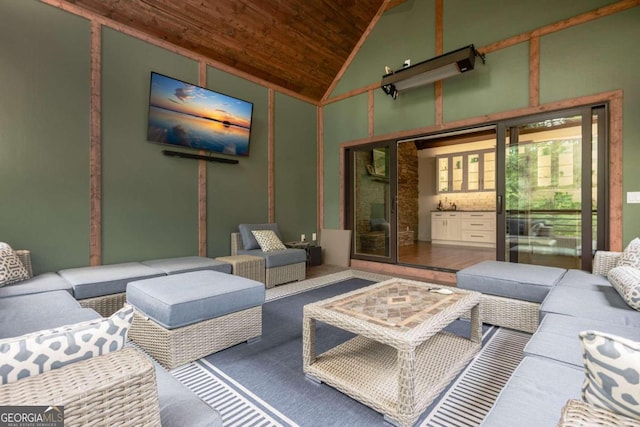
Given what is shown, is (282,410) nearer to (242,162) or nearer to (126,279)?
(126,279)

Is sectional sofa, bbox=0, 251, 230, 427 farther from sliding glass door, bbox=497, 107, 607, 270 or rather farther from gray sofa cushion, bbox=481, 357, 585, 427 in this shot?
sliding glass door, bbox=497, 107, 607, 270

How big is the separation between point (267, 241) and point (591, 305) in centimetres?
364

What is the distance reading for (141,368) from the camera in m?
0.79

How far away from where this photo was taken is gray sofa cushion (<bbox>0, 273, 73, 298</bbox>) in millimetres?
2371

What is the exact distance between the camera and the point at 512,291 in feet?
8.70

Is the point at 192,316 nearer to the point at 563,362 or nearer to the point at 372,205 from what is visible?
the point at 563,362

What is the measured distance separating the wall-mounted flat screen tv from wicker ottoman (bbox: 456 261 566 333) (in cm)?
365

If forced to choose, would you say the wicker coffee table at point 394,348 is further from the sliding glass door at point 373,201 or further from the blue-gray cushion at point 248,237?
the sliding glass door at point 373,201

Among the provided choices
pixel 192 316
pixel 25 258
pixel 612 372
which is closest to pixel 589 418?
pixel 612 372

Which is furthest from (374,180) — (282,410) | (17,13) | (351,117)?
(17,13)

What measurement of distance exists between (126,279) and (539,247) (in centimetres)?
479

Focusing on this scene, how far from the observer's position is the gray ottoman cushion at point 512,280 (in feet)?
8.39

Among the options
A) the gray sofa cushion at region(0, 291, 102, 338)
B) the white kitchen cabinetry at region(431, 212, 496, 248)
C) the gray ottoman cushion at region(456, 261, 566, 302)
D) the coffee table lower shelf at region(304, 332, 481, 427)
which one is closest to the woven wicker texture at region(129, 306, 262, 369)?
the gray sofa cushion at region(0, 291, 102, 338)

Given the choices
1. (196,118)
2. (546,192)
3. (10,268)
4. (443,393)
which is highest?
(196,118)
